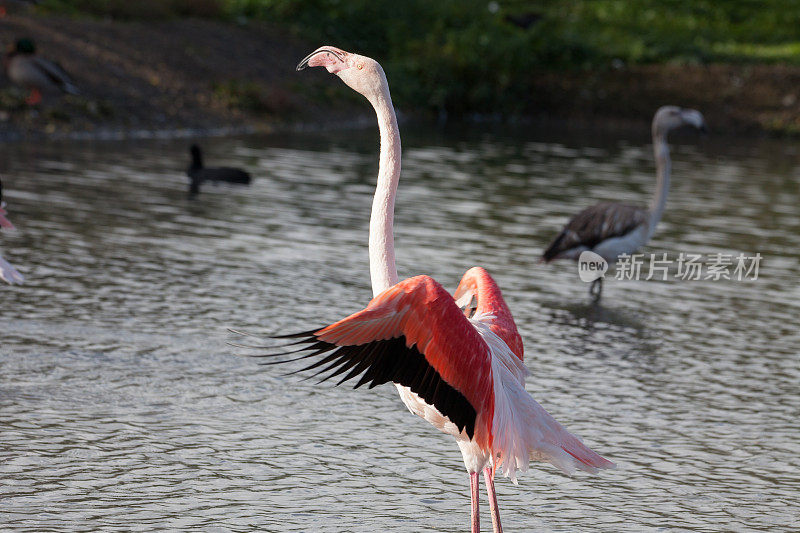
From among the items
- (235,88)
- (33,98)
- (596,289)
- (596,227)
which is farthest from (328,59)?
(235,88)

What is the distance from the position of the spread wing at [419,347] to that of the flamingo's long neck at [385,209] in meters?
0.40

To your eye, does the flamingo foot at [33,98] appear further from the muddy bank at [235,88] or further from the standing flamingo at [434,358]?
the standing flamingo at [434,358]

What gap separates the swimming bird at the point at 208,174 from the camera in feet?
58.8

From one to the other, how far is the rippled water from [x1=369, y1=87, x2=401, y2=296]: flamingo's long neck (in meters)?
1.67

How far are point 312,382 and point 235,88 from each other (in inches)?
763

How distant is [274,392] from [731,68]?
109 feet

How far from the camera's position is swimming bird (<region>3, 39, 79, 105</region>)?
70.7 feet

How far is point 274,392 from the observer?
8.60 m

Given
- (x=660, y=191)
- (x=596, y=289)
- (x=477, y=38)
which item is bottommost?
(x=596, y=289)

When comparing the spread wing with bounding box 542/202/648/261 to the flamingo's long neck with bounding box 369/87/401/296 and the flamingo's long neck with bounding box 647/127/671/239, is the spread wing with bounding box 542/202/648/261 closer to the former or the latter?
the flamingo's long neck with bounding box 647/127/671/239

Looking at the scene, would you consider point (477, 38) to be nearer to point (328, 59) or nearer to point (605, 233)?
point (605, 233)

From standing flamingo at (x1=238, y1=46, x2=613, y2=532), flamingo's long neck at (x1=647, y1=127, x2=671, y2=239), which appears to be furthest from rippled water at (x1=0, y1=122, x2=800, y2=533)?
standing flamingo at (x1=238, y1=46, x2=613, y2=532)

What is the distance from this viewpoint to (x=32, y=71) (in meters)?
21.5

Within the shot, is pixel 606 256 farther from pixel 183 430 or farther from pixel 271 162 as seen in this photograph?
pixel 271 162
